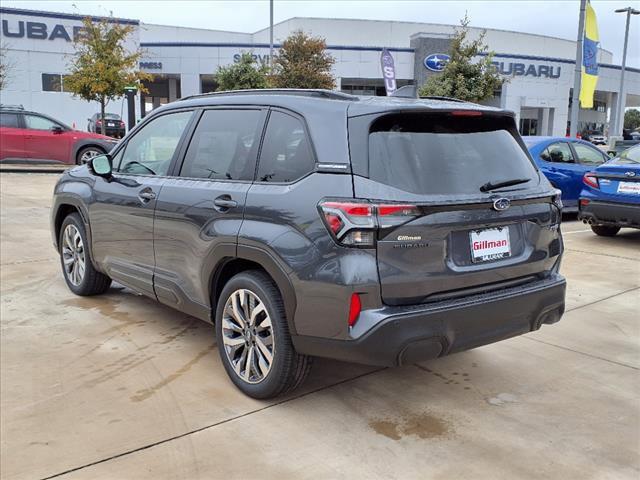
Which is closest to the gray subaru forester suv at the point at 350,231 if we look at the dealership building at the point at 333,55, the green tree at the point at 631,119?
the dealership building at the point at 333,55

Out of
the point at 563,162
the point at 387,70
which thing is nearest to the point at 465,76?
the point at 387,70

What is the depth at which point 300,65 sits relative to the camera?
3050 centimetres

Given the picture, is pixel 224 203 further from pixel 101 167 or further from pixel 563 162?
pixel 563 162

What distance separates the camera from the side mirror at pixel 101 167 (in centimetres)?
479

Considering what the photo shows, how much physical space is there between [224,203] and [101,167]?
1.71 metres

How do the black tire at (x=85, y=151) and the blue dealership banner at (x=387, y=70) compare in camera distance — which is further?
the blue dealership banner at (x=387, y=70)

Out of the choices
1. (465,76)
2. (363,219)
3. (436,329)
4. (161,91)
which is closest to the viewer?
(363,219)

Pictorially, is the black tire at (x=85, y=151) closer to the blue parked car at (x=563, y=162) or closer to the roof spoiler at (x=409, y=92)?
the blue parked car at (x=563, y=162)

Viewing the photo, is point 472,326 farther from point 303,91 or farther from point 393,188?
point 303,91

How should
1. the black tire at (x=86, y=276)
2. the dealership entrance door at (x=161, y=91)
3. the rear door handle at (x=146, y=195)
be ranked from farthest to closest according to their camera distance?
the dealership entrance door at (x=161, y=91)
the black tire at (x=86, y=276)
the rear door handle at (x=146, y=195)

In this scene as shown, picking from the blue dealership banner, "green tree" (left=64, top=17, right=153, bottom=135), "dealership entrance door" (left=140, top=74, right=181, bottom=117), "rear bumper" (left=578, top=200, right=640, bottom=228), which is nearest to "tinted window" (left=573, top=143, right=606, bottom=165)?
"rear bumper" (left=578, top=200, right=640, bottom=228)

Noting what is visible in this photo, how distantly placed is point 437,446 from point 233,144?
6.98 feet

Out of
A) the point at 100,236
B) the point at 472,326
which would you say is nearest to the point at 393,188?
the point at 472,326

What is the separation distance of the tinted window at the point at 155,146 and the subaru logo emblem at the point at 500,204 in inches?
87.0
